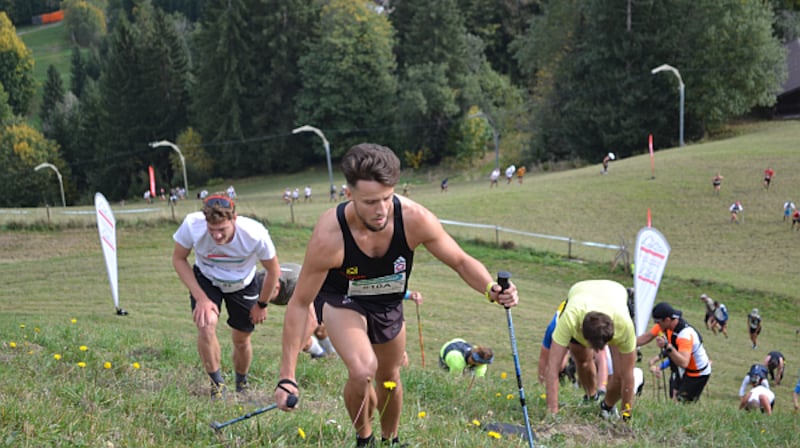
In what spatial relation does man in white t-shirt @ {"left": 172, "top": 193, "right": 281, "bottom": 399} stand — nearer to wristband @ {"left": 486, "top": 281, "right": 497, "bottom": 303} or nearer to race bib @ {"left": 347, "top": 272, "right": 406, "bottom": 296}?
race bib @ {"left": 347, "top": 272, "right": 406, "bottom": 296}

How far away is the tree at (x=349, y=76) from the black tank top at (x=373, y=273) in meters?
76.0

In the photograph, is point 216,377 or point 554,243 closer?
point 216,377

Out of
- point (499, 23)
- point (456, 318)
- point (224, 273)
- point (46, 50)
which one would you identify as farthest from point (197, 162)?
point (46, 50)

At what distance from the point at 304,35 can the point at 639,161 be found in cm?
4666

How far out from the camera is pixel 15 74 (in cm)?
12494

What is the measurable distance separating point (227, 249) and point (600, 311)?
3.53m

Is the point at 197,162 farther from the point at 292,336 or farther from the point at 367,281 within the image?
the point at 292,336

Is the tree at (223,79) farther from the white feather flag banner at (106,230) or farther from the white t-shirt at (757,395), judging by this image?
the white t-shirt at (757,395)

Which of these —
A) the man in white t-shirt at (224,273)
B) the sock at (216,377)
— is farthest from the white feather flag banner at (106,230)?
the sock at (216,377)

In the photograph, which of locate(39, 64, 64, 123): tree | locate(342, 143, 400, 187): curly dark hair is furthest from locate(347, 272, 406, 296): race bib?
locate(39, 64, 64, 123): tree

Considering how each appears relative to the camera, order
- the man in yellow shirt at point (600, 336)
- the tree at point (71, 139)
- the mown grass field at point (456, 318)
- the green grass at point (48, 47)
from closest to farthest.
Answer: the mown grass field at point (456, 318) < the man in yellow shirt at point (600, 336) < the tree at point (71, 139) < the green grass at point (48, 47)

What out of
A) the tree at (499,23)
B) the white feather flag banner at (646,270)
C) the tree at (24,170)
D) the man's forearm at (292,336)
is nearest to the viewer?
the man's forearm at (292,336)

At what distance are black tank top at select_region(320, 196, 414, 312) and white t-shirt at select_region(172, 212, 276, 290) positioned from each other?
224 centimetres

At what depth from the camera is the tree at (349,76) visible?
80.6m
